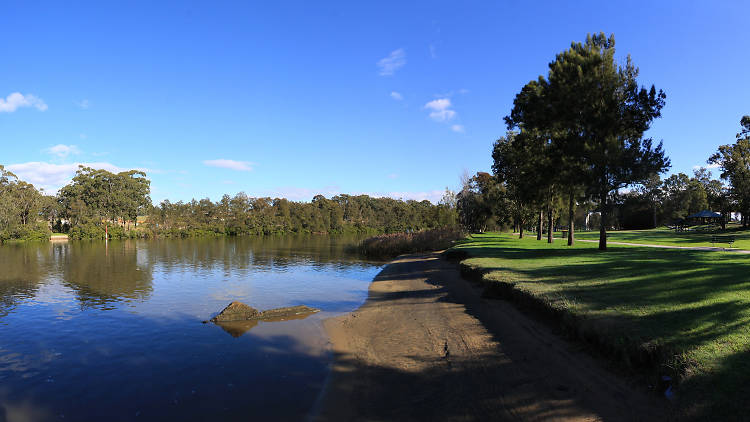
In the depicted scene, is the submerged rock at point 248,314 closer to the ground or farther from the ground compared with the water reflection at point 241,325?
farther from the ground

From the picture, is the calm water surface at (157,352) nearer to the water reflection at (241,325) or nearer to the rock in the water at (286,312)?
the water reflection at (241,325)

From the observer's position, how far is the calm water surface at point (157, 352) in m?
7.29

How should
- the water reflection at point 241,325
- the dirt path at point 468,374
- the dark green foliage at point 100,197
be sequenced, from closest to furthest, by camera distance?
the dirt path at point 468,374 < the water reflection at point 241,325 < the dark green foliage at point 100,197

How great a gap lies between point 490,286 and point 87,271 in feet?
98.5

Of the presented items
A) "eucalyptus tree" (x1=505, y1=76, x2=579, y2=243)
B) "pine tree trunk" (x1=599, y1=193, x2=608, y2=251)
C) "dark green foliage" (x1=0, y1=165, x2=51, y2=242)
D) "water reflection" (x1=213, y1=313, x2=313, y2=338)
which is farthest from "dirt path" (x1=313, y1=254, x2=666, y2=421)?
"dark green foliage" (x1=0, y1=165, x2=51, y2=242)

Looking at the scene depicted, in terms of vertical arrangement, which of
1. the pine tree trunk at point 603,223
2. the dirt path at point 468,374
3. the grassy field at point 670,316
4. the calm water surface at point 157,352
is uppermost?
the pine tree trunk at point 603,223

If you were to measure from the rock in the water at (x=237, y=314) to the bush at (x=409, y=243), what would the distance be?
28265mm

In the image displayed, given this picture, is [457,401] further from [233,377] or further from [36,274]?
[36,274]

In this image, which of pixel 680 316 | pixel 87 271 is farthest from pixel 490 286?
pixel 87 271

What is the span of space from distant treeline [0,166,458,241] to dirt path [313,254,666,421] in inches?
1876

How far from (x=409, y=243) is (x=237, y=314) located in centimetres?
3047

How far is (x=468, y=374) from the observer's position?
723cm

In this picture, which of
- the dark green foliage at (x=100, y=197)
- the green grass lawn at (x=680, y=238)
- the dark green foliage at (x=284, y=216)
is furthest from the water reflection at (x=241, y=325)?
the dark green foliage at (x=100, y=197)

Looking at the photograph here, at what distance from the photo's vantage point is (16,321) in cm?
1401
